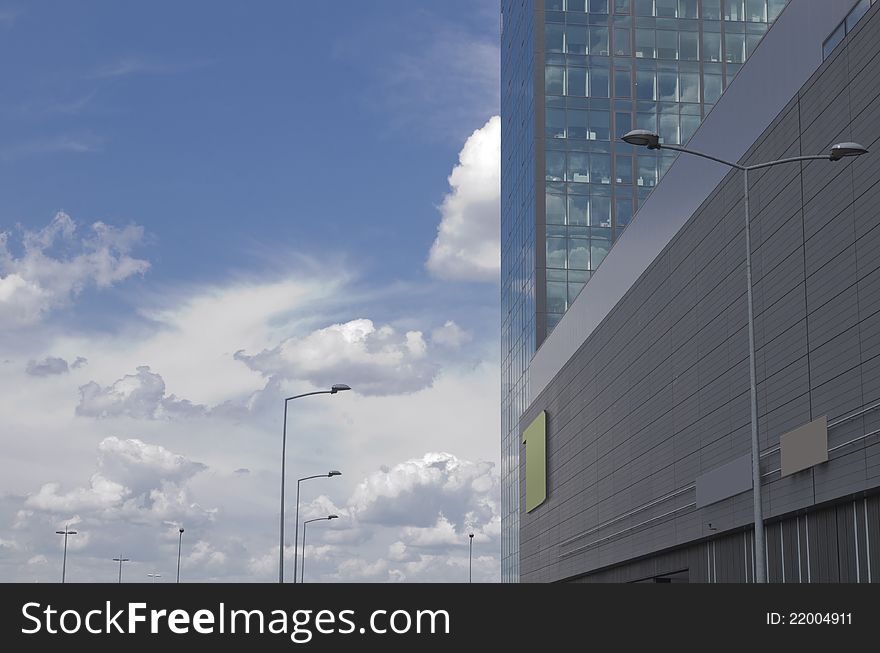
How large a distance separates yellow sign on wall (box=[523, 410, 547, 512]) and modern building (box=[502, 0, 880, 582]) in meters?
0.24

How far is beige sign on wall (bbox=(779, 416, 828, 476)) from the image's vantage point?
3614cm

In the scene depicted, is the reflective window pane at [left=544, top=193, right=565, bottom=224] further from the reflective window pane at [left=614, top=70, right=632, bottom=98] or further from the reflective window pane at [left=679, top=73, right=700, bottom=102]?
the reflective window pane at [left=679, top=73, right=700, bottom=102]

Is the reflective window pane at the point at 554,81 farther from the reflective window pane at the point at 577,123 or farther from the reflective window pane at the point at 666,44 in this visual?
the reflective window pane at the point at 666,44

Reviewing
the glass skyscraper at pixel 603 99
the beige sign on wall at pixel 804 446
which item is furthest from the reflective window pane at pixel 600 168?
the beige sign on wall at pixel 804 446

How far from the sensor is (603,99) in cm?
9938

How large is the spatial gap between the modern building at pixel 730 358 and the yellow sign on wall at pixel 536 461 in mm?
240

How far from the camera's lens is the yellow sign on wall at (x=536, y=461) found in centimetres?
8188

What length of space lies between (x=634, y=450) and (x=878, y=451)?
85.8ft

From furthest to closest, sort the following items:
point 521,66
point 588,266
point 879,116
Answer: point 521,66 → point 588,266 → point 879,116

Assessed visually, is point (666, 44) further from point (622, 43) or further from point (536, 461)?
point (536, 461)

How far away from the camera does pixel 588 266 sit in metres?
96.2

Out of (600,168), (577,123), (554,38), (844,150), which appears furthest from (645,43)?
(844,150)

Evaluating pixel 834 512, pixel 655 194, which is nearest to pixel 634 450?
pixel 655 194

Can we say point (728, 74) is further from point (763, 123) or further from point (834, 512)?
point (834, 512)
